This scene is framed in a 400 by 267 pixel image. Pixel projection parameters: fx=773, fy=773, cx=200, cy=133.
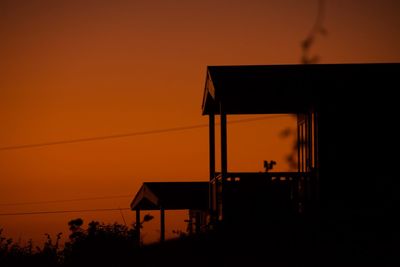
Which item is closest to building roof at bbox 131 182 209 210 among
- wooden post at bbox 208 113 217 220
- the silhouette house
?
wooden post at bbox 208 113 217 220

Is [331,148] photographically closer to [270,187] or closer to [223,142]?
[270,187]

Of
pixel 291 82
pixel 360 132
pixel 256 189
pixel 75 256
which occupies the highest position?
pixel 291 82

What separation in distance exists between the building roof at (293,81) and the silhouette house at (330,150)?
0.02m

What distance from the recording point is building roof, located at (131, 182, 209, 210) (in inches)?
1115

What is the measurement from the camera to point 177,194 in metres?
29.0

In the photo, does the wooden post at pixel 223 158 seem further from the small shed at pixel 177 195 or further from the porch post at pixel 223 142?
the small shed at pixel 177 195

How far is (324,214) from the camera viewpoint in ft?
58.1

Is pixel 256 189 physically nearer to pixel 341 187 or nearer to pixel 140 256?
pixel 341 187

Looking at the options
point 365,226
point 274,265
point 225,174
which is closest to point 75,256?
point 225,174

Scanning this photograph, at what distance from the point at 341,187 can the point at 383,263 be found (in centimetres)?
404

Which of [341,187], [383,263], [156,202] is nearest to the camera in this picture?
[383,263]

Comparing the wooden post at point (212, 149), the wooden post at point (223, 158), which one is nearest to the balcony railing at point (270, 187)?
the wooden post at point (223, 158)

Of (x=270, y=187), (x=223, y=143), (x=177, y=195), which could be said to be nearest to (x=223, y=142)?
(x=223, y=143)

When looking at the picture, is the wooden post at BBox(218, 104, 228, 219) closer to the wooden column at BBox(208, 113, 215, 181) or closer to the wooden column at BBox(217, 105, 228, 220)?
the wooden column at BBox(217, 105, 228, 220)
